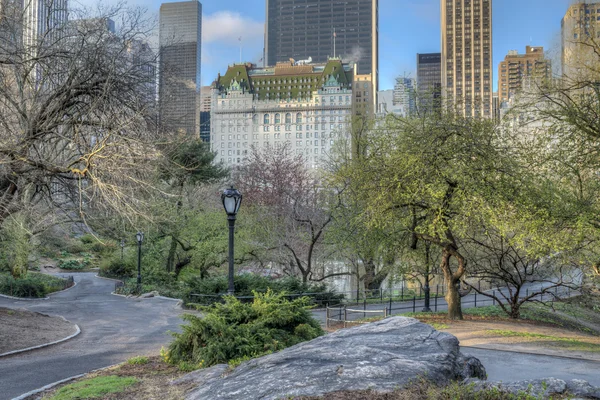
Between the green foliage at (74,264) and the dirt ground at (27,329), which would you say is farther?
the green foliage at (74,264)

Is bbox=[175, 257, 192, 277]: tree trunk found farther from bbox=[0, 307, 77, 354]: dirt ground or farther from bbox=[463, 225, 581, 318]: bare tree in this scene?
bbox=[463, 225, 581, 318]: bare tree

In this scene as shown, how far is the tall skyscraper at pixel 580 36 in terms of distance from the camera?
16391 millimetres

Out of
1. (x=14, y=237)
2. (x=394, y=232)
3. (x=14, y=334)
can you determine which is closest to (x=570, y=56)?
(x=394, y=232)

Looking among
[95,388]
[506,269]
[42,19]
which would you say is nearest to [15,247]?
[42,19]

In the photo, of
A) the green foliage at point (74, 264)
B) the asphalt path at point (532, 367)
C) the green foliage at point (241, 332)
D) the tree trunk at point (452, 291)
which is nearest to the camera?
the asphalt path at point (532, 367)

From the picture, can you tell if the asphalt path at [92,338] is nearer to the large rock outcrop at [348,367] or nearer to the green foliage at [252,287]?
the green foliage at [252,287]

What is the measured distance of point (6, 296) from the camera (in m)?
30.3

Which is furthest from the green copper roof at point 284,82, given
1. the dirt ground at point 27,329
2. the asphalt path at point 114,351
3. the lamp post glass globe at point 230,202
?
the lamp post glass globe at point 230,202

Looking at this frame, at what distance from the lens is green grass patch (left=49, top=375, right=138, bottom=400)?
7930 millimetres

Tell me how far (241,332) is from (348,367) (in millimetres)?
3566

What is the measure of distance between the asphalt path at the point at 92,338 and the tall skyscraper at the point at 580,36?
13955 millimetres

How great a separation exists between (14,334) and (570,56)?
1869 cm

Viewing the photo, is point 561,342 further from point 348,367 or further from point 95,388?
point 95,388

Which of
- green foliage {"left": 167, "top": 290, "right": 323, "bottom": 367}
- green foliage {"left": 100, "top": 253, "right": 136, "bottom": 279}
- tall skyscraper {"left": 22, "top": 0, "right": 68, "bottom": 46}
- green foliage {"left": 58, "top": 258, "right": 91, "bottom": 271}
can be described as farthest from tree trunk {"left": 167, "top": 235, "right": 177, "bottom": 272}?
green foliage {"left": 167, "top": 290, "right": 323, "bottom": 367}
